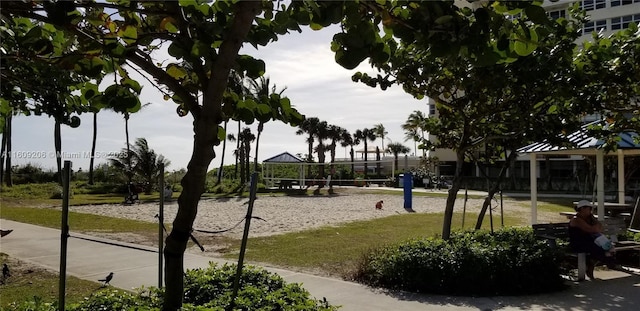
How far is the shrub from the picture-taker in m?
6.89

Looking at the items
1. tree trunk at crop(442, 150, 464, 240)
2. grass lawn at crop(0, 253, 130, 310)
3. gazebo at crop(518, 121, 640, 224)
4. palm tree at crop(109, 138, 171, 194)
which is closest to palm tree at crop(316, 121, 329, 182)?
palm tree at crop(109, 138, 171, 194)

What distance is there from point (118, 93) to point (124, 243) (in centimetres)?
921

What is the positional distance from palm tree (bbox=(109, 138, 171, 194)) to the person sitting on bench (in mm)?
31278

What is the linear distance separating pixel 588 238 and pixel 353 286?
3777 mm

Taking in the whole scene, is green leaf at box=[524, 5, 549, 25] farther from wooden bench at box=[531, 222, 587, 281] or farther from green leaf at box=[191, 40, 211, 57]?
wooden bench at box=[531, 222, 587, 281]

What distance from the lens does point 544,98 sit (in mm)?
8250

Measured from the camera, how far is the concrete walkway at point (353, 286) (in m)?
6.32

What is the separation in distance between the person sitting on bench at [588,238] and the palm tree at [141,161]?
103ft

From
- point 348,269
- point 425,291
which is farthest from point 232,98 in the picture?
point 348,269

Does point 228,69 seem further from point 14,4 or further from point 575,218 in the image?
point 575,218

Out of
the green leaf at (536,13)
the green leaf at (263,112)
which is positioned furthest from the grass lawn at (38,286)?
the green leaf at (536,13)

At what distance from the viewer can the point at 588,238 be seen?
7.91 m

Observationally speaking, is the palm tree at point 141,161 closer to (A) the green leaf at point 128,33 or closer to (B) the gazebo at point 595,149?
(B) the gazebo at point 595,149

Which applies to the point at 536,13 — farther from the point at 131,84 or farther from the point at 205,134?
the point at 131,84
